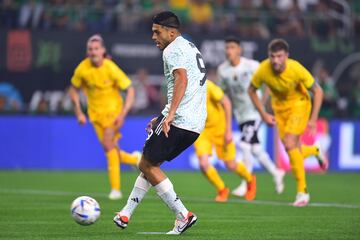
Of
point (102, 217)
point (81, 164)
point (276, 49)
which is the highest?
point (276, 49)

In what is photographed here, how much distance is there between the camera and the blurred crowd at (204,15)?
24.1 m

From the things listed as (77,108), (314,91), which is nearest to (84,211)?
(314,91)

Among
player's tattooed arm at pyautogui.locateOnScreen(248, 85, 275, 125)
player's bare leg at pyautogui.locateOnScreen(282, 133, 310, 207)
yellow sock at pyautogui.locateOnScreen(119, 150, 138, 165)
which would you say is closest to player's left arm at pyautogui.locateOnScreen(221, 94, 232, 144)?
player's tattooed arm at pyautogui.locateOnScreen(248, 85, 275, 125)

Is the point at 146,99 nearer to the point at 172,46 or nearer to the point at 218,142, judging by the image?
the point at 218,142

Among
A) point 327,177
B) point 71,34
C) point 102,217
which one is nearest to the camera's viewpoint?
point 102,217

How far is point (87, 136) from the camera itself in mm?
23438

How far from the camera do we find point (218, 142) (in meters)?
16.4

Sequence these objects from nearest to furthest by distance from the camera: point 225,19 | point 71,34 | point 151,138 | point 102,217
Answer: point 151,138, point 102,217, point 71,34, point 225,19

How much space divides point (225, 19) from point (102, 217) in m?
13.9

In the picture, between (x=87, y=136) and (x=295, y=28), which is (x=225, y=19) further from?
(x=87, y=136)

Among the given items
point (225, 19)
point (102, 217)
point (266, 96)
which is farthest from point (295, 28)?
point (102, 217)

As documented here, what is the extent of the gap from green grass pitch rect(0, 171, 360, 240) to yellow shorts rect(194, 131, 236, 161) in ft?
2.45

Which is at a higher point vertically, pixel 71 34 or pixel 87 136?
pixel 71 34

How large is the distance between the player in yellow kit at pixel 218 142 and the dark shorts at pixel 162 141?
4.94 meters
